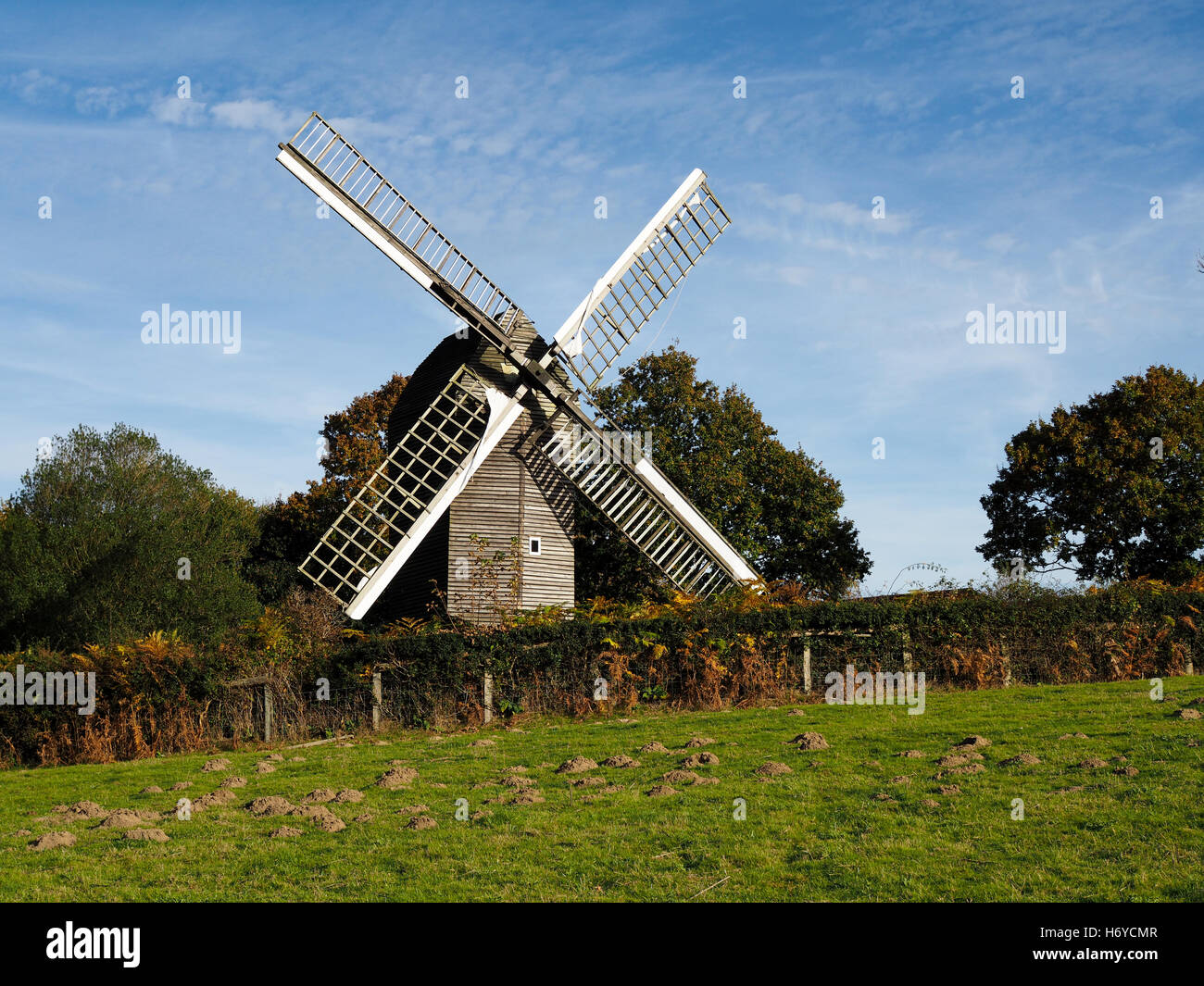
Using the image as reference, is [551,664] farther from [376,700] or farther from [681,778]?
[681,778]

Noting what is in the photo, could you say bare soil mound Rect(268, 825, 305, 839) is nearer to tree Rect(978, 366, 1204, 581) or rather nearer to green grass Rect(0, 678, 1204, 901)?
green grass Rect(0, 678, 1204, 901)

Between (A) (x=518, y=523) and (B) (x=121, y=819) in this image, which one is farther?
(A) (x=518, y=523)

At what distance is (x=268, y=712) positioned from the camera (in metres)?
18.9

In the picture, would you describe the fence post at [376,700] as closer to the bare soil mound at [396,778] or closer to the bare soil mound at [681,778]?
the bare soil mound at [396,778]

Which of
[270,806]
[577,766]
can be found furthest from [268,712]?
[577,766]

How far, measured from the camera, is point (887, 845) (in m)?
9.14

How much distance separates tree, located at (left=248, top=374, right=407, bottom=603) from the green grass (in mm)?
18473

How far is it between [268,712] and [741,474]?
641 inches

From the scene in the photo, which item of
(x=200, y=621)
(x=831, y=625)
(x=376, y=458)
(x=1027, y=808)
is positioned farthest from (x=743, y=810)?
(x=376, y=458)

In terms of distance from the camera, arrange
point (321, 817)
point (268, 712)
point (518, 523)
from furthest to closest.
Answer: point (518, 523)
point (268, 712)
point (321, 817)

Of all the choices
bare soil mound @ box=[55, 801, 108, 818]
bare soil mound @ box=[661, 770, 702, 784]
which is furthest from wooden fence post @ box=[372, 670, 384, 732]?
bare soil mound @ box=[661, 770, 702, 784]

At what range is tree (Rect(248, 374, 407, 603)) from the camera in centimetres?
3350

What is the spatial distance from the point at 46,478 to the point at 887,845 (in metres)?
29.3

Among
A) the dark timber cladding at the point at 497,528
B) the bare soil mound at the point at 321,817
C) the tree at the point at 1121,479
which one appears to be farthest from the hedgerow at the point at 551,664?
the tree at the point at 1121,479
